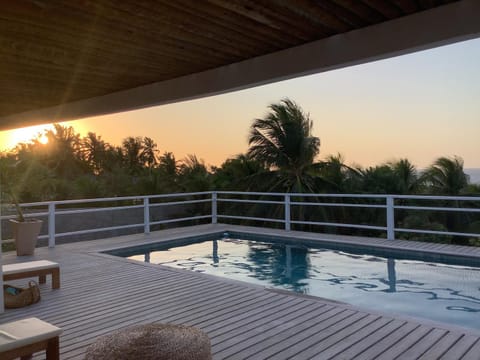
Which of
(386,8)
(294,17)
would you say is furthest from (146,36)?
(386,8)

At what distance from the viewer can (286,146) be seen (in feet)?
40.4

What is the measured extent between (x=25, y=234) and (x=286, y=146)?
7673mm

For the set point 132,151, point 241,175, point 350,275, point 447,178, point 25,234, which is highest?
point 132,151

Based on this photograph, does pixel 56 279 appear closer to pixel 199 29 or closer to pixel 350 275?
pixel 199 29

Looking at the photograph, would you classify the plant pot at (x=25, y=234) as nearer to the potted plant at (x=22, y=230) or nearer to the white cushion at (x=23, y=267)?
the potted plant at (x=22, y=230)

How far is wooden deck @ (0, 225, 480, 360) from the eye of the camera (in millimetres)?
2973

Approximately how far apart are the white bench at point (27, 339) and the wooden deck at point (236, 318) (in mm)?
383

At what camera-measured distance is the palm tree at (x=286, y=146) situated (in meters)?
12.2

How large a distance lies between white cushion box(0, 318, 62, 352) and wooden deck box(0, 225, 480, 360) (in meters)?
0.42

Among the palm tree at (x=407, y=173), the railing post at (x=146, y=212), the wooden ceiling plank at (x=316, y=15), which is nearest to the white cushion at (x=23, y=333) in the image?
the wooden ceiling plank at (x=316, y=15)

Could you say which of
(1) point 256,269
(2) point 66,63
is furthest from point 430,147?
(2) point 66,63

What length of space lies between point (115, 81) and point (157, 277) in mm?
2319

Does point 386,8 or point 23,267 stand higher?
point 386,8

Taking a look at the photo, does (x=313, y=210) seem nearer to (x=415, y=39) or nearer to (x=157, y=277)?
(x=157, y=277)
